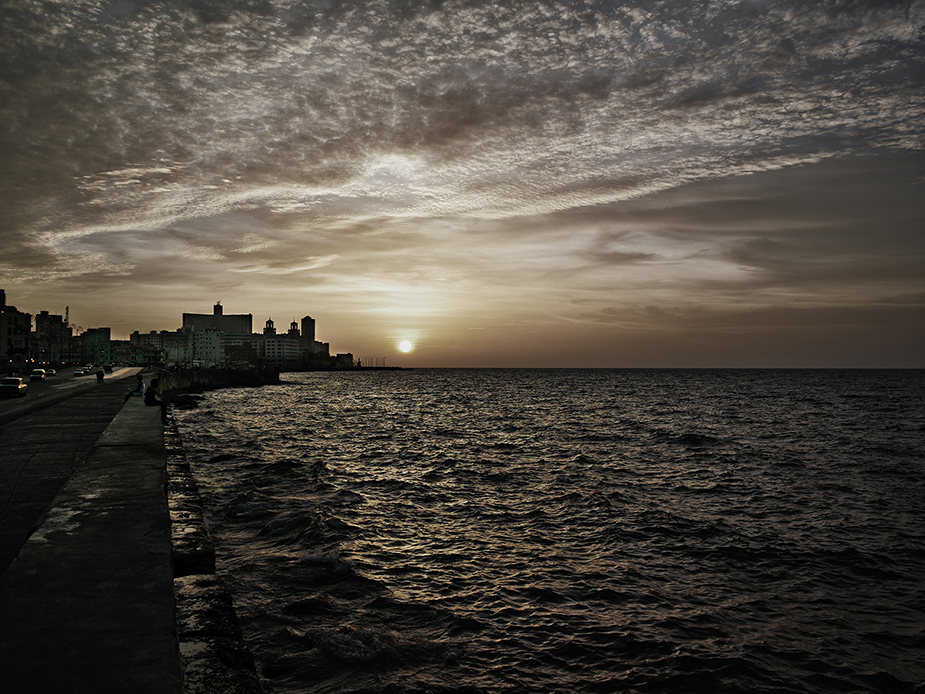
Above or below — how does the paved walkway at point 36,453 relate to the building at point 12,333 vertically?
below

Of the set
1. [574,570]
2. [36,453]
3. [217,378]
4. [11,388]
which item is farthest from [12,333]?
[574,570]

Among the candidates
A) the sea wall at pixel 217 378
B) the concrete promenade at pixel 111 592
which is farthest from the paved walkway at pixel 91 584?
the sea wall at pixel 217 378

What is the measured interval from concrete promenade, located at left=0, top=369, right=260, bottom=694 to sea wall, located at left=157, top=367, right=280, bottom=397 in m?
81.0

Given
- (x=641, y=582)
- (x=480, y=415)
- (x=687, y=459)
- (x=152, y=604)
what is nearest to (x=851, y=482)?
(x=687, y=459)

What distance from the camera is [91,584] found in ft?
19.0

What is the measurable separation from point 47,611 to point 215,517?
11203 mm

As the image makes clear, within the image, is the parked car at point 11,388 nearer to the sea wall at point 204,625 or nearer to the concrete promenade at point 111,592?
the concrete promenade at point 111,592

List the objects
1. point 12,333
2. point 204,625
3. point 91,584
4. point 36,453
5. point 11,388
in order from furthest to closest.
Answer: point 12,333, point 11,388, point 36,453, point 204,625, point 91,584

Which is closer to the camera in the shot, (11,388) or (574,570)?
(574,570)

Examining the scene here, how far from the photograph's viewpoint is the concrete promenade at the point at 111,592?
14.0 ft

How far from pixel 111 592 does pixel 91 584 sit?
37 centimetres

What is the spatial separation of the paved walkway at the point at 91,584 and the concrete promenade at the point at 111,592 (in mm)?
13

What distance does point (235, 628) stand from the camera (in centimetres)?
629

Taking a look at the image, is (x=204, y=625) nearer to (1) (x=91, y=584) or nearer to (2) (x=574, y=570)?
(1) (x=91, y=584)
